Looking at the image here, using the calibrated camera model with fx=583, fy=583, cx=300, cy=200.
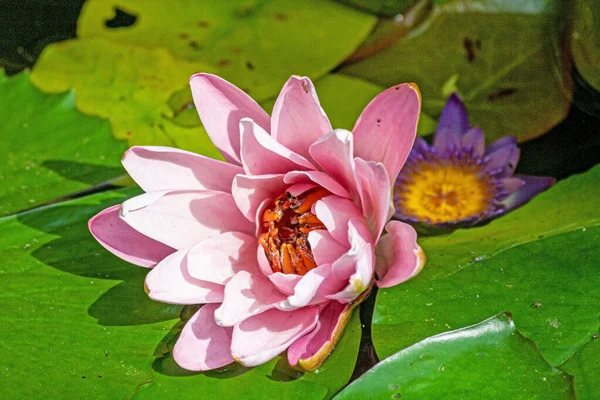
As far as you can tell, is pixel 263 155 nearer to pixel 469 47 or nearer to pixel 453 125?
pixel 453 125

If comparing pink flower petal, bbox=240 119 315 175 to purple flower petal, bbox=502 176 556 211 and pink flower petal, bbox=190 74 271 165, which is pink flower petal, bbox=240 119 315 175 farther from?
purple flower petal, bbox=502 176 556 211

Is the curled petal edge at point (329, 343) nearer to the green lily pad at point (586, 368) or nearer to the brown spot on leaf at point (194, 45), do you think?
the green lily pad at point (586, 368)

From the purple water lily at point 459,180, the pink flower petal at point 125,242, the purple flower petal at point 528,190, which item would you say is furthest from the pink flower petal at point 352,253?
the purple flower petal at point 528,190

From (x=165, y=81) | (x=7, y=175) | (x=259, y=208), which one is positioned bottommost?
(x=7, y=175)

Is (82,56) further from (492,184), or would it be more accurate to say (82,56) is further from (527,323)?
(527,323)

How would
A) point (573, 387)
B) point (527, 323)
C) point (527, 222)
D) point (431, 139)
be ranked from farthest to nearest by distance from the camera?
point (431, 139)
point (527, 222)
point (527, 323)
point (573, 387)

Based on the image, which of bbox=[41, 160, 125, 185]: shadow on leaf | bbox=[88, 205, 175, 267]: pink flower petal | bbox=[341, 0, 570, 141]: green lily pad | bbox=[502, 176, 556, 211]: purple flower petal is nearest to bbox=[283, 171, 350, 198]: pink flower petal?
bbox=[88, 205, 175, 267]: pink flower petal

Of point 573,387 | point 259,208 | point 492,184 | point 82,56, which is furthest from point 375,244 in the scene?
point 82,56

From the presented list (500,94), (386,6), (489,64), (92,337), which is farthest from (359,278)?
(386,6)
